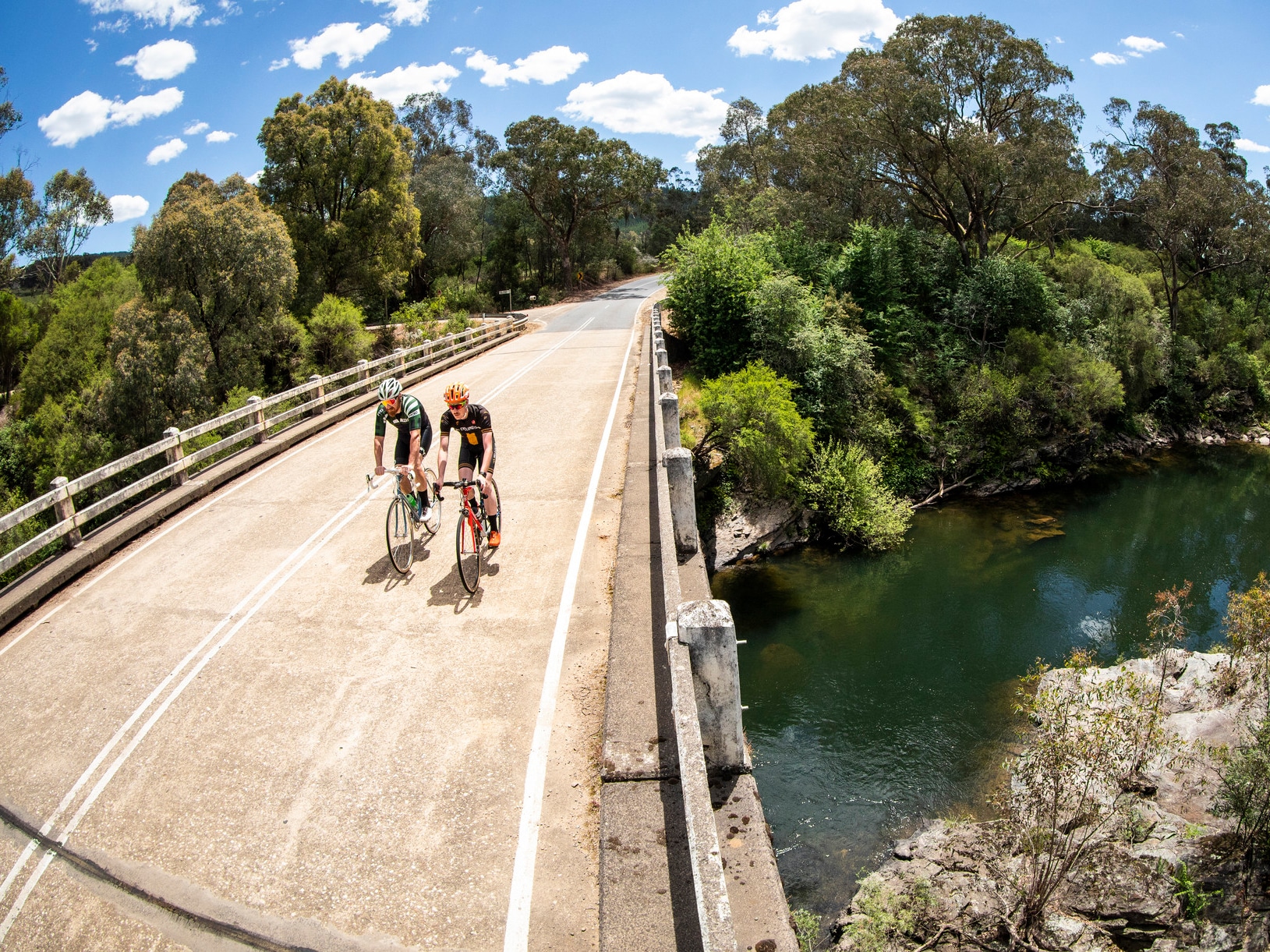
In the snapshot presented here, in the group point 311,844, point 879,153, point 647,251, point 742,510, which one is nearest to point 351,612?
point 311,844

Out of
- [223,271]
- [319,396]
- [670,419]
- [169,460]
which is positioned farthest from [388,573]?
[223,271]

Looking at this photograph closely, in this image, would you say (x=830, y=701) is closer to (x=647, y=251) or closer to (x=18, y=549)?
(x=18, y=549)

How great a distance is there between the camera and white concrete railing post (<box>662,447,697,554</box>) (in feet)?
27.1

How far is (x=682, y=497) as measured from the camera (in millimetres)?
8266

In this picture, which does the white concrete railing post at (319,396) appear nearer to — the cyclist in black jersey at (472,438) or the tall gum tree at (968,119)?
the cyclist in black jersey at (472,438)

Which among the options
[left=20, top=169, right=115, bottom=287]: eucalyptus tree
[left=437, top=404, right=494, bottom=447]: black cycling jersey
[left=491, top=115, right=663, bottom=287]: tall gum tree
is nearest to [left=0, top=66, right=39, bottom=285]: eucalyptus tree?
[left=20, top=169, right=115, bottom=287]: eucalyptus tree

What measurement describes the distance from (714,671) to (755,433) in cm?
1459

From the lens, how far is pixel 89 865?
5.08m

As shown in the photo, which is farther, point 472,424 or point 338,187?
point 338,187

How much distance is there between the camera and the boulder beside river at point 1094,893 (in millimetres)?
8555

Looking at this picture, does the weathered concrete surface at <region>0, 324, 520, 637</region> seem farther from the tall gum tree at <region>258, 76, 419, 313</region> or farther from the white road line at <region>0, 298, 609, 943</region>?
the tall gum tree at <region>258, 76, 419, 313</region>

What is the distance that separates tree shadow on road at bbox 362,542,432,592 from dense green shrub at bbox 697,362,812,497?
34.2 feet

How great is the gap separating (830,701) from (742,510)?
263 inches

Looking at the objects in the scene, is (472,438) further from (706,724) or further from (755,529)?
(755,529)
